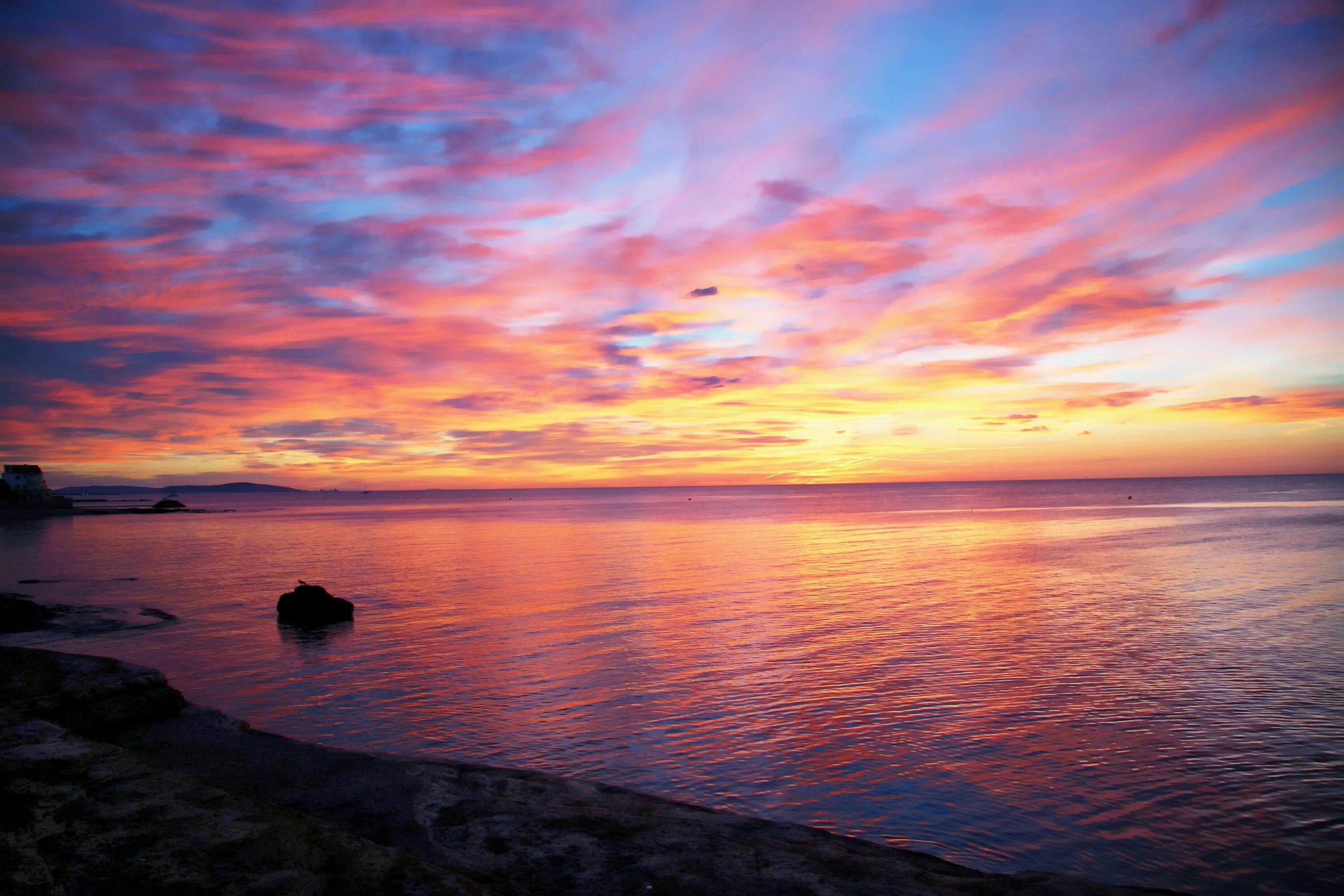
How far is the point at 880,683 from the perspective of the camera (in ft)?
57.5

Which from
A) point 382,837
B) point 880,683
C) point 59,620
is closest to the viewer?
point 382,837

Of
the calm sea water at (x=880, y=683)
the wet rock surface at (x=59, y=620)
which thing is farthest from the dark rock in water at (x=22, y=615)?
the calm sea water at (x=880, y=683)

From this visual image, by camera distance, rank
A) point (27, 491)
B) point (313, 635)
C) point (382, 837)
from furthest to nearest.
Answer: point (27, 491), point (313, 635), point (382, 837)

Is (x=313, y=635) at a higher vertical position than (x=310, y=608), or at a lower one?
lower

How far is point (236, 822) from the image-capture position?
7.46 m

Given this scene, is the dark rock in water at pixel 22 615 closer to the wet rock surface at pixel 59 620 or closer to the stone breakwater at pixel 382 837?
the wet rock surface at pixel 59 620

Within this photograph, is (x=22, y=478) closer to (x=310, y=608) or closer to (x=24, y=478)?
(x=24, y=478)

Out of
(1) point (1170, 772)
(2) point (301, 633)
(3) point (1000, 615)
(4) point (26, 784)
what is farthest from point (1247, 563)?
(4) point (26, 784)

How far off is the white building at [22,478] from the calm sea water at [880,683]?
123 m

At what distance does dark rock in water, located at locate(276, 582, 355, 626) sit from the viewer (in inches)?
1034

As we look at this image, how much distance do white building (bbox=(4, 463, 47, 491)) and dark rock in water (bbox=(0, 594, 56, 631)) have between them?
149500 millimetres

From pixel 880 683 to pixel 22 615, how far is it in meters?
28.8

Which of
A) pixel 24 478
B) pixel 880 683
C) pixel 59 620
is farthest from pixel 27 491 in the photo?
pixel 880 683

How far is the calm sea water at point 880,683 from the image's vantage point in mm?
10352
